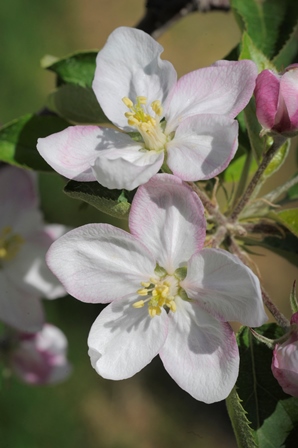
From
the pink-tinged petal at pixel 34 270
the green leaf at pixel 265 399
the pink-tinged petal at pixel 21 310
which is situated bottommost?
the pink-tinged petal at pixel 21 310

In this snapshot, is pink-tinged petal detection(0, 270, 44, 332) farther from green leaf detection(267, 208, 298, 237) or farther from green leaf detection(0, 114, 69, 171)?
green leaf detection(267, 208, 298, 237)

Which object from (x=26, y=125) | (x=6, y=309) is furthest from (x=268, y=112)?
(x=6, y=309)

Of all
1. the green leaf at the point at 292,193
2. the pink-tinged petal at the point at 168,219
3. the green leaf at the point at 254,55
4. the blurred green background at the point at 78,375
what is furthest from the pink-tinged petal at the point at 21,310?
the blurred green background at the point at 78,375

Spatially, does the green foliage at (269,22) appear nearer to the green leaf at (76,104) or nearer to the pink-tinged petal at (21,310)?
the green leaf at (76,104)

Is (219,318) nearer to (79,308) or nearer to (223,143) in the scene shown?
(223,143)

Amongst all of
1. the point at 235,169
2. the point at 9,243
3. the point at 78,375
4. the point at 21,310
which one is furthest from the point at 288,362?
the point at 78,375

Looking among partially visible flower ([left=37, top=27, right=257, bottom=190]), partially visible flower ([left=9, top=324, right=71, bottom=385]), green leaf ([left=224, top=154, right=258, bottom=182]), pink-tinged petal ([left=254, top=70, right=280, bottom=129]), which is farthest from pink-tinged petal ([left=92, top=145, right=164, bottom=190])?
partially visible flower ([left=9, top=324, right=71, bottom=385])
